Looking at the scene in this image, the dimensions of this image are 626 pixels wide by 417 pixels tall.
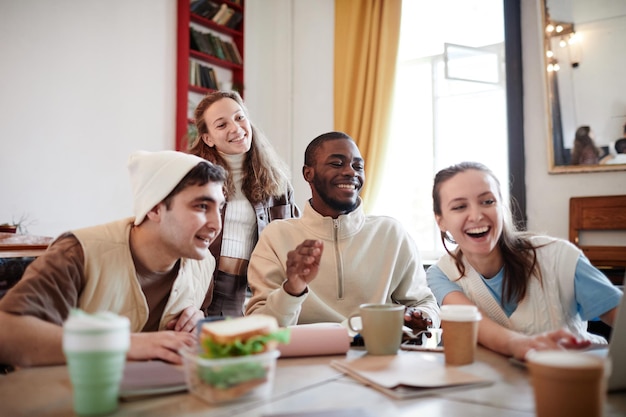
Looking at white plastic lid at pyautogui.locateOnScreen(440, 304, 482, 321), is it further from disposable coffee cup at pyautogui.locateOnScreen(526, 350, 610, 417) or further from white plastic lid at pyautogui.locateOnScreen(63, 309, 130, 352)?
white plastic lid at pyautogui.locateOnScreen(63, 309, 130, 352)

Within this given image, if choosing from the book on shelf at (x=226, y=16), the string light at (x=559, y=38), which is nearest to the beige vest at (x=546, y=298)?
the string light at (x=559, y=38)

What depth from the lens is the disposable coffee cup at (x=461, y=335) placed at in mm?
1072

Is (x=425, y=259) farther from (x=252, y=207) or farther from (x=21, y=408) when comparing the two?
(x=21, y=408)

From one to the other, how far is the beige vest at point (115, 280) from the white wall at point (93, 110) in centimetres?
237

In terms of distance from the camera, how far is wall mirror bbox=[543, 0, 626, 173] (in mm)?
3641

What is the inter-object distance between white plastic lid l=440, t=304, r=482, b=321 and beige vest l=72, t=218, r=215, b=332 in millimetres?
738

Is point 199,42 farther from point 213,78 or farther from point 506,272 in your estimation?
point 506,272

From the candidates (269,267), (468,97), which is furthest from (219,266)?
(468,97)

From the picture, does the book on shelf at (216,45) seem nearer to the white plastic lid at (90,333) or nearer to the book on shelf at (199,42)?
the book on shelf at (199,42)

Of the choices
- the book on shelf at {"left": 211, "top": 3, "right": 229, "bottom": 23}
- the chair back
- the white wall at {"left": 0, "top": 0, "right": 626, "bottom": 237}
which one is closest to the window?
the white wall at {"left": 0, "top": 0, "right": 626, "bottom": 237}

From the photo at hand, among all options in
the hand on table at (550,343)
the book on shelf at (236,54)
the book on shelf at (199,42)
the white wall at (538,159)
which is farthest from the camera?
the book on shelf at (236,54)

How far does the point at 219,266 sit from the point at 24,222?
1.87m

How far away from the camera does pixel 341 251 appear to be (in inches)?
71.7

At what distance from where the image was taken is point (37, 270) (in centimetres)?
120
